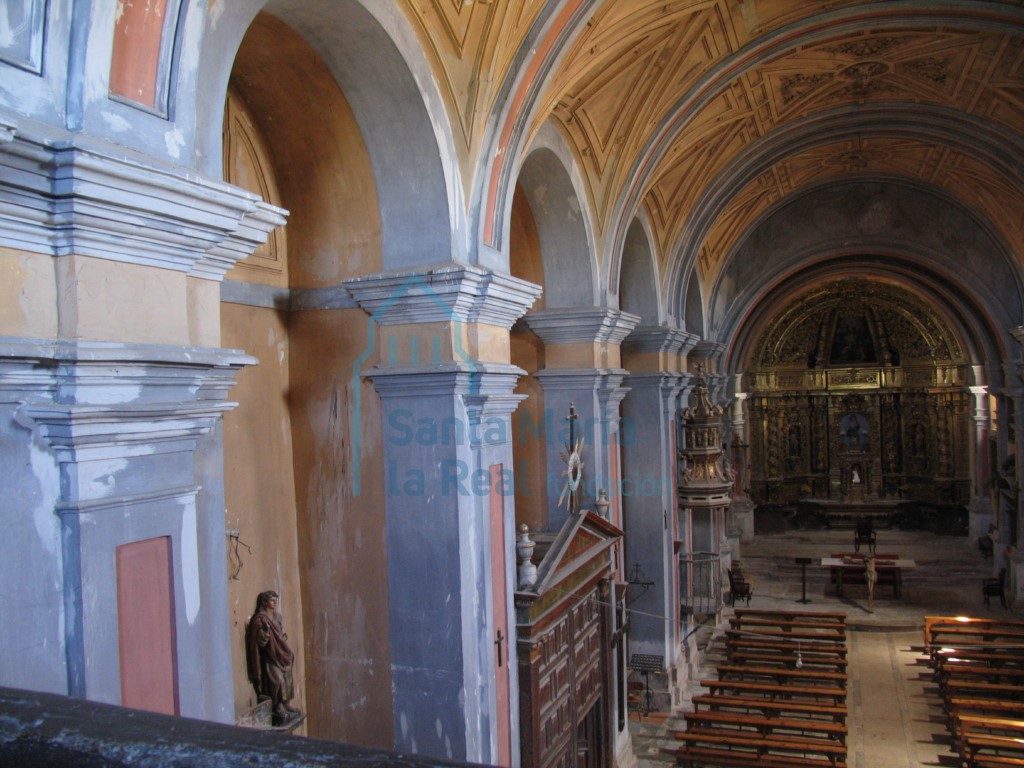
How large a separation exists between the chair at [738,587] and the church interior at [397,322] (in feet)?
7.07

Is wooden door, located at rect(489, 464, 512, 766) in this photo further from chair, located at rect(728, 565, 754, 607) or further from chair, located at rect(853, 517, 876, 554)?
chair, located at rect(853, 517, 876, 554)

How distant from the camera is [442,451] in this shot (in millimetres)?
5098

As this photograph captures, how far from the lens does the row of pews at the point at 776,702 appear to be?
856 cm

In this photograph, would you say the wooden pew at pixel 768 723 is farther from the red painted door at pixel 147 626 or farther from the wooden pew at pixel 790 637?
the red painted door at pixel 147 626

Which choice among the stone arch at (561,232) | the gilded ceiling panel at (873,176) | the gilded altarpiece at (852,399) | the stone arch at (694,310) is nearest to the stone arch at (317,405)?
the stone arch at (561,232)

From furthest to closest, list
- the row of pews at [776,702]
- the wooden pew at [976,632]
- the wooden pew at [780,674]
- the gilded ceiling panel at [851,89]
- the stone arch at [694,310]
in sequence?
the stone arch at [694,310], the wooden pew at [976,632], the wooden pew at [780,674], the gilded ceiling panel at [851,89], the row of pews at [776,702]

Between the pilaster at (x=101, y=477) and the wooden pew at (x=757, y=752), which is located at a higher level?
the pilaster at (x=101, y=477)

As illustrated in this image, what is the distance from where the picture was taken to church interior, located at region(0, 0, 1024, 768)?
8.14 feet

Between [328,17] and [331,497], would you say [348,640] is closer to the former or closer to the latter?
[331,497]

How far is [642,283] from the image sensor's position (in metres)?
11.0

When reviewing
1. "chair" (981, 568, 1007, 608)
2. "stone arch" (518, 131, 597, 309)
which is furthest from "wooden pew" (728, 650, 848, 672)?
"stone arch" (518, 131, 597, 309)

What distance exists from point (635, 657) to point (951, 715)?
381 cm

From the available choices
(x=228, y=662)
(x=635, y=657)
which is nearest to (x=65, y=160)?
(x=228, y=662)

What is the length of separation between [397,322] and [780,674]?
7984mm
